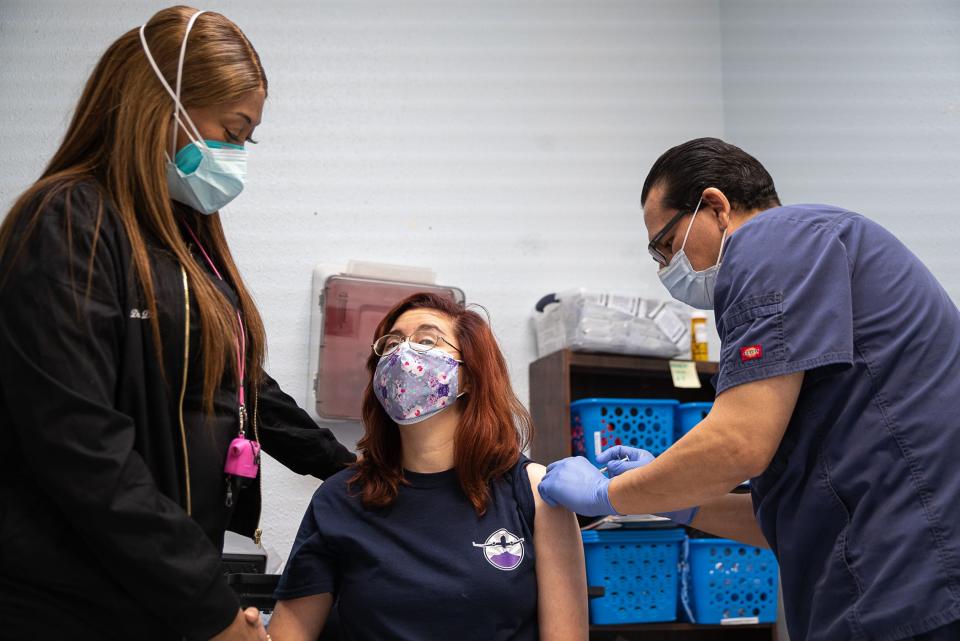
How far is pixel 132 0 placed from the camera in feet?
9.52

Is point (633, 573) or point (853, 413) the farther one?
point (633, 573)

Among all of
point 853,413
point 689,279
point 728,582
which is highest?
point 689,279

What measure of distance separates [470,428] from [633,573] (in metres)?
1.23

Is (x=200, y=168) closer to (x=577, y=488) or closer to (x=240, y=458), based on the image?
(x=240, y=458)

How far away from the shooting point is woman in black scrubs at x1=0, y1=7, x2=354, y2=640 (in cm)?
106

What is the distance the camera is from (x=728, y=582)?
2.79 meters

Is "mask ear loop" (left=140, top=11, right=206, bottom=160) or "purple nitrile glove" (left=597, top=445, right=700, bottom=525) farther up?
"mask ear loop" (left=140, top=11, right=206, bottom=160)

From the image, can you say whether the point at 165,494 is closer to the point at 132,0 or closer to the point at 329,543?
the point at 329,543

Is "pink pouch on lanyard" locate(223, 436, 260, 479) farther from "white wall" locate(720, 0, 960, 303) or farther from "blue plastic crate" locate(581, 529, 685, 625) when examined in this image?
"white wall" locate(720, 0, 960, 303)

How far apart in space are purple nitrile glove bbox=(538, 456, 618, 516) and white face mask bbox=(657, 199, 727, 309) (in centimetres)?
41

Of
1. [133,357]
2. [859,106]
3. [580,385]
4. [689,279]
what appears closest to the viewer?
[133,357]

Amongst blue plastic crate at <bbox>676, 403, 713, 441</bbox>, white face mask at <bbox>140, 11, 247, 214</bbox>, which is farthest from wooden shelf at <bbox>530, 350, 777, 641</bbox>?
white face mask at <bbox>140, 11, 247, 214</bbox>

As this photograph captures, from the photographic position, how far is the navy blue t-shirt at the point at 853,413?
1.21 m

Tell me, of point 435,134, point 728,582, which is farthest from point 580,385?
point 435,134
